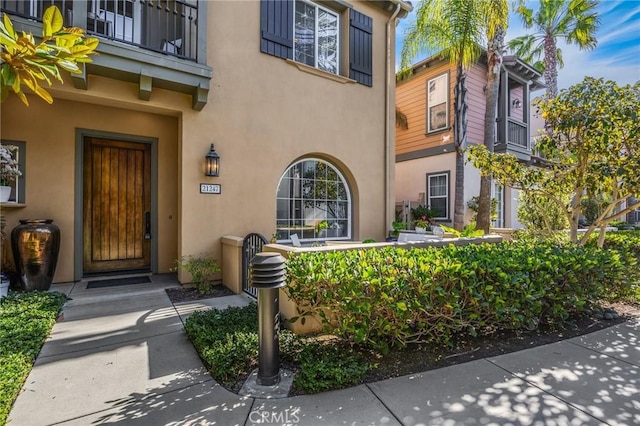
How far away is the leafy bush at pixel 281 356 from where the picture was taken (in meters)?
2.70

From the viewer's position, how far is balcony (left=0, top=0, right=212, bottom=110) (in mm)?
4746

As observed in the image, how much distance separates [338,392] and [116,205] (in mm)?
6171

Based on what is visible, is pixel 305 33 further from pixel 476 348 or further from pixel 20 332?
pixel 20 332

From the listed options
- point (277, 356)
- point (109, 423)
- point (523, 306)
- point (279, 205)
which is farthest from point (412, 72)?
point (109, 423)

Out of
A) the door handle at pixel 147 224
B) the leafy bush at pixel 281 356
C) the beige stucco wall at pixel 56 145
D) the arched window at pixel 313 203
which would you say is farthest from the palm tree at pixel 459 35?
the beige stucco wall at pixel 56 145

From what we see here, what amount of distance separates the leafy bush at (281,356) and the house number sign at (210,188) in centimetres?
286

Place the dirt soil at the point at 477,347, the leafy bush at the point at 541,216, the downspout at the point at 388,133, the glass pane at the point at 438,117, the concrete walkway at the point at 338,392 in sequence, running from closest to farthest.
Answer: the concrete walkway at the point at 338,392 < the dirt soil at the point at 477,347 < the leafy bush at the point at 541,216 < the downspout at the point at 388,133 < the glass pane at the point at 438,117

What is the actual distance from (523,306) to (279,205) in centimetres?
509

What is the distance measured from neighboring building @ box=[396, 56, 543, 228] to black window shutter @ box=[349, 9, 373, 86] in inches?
191

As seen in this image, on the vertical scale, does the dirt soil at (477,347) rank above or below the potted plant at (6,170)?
below

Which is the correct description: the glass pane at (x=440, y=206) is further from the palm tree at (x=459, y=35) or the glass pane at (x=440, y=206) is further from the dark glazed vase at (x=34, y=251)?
the dark glazed vase at (x=34, y=251)

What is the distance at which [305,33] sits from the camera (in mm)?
7648

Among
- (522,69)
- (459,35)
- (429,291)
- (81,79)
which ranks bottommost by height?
(429,291)

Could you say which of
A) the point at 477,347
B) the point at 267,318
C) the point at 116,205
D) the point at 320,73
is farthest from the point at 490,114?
the point at 116,205
